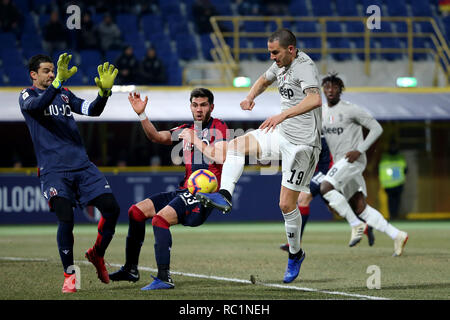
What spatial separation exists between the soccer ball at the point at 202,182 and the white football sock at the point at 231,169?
0.09m

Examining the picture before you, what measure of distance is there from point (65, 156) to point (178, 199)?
1.03 m

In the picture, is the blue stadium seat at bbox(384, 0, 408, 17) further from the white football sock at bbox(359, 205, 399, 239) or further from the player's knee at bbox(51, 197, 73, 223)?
the player's knee at bbox(51, 197, 73, 223)

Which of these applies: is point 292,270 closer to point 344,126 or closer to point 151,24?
point 344,126

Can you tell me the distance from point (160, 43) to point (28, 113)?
1482cm

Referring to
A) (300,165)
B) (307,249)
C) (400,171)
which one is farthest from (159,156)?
(300,165)

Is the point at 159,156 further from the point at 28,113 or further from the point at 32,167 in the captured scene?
the point at 28,113

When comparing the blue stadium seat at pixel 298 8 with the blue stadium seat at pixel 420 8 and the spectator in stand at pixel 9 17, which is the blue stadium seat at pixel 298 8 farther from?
the spectator in stand at pixel 9 17

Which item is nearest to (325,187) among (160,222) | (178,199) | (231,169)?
(231,169)

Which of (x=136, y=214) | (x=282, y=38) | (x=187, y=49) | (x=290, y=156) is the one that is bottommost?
(x=136, y=214)

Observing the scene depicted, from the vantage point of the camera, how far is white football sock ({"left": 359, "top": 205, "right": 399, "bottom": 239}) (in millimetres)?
10977

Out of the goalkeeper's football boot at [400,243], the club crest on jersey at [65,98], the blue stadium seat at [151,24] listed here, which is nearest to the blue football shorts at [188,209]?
the club crest on jersey at [65,98]

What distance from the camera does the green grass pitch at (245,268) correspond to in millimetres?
7207

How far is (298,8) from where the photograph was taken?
23.8 m

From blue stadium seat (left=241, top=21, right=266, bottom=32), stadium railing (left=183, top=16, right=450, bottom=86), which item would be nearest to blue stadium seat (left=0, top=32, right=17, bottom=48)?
stadium railing (left=183, top=16, right=450, bottom=86)
